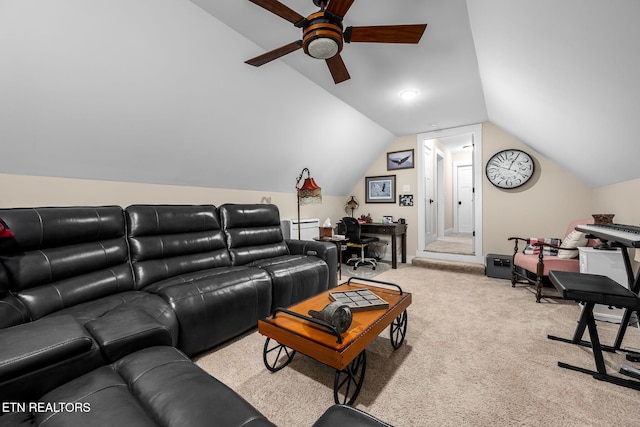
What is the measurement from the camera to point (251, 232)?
10.4 feet

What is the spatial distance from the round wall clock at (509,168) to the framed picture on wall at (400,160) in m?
1.36

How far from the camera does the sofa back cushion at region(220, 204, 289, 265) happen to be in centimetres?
299

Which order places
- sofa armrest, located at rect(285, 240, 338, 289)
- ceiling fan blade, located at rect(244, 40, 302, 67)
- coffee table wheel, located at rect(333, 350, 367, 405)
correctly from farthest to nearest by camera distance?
sofa armrest, located at rect(285, 240, 338, 289) < ceiling fan blade, located at rect(244, 40, 302, 67) < coffee table wheel, located at rect(333, 350, 367, 405)

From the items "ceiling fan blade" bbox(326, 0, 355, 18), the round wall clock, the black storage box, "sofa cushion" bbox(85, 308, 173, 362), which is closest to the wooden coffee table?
"sofa cushion" bbox(85, 308, 173, 362)

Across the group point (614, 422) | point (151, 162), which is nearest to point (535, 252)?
point (614, 422)

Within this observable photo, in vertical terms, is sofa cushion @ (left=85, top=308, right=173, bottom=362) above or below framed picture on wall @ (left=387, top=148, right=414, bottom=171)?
below

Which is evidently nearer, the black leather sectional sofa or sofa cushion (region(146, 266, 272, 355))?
the black leather sectional sofa

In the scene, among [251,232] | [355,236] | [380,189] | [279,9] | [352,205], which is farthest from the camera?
[352,205]

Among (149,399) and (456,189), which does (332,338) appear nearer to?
(149,399)

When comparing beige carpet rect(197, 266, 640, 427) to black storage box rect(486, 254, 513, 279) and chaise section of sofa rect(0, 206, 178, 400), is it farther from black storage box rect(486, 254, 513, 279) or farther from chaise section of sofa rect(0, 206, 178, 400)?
black storage box rect(486, 254, 513, 279)

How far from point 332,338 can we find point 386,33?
195 centimetres

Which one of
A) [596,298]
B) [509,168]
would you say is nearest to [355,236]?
[509,168]

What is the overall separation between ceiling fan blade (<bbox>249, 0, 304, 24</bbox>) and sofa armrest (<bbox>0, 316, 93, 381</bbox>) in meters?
1.84

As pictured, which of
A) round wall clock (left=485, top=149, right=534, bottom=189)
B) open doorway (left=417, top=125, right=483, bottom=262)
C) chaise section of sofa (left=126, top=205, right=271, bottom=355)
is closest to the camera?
chaise section of sofa (left=126, top=205, right=271, bottom=355)
